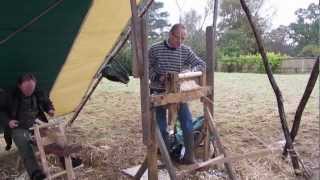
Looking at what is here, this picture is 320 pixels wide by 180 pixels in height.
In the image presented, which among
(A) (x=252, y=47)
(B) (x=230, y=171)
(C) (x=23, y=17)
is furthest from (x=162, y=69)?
(A) (x=252, y=47)

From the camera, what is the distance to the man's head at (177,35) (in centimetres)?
381

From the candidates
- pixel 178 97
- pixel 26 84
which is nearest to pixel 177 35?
pixel 178 97

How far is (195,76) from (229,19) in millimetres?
21547

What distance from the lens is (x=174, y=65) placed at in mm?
3949

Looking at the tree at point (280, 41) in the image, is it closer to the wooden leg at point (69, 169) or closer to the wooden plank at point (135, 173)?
the wooden plank at point (135, 173)

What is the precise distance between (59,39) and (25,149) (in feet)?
4.43

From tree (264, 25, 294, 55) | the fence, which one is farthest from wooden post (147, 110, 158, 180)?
tree (264, 25, 294, 55)

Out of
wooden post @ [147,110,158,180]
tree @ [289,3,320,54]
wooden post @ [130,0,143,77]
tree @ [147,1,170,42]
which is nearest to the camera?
wooden post @ [130,0,143,77]

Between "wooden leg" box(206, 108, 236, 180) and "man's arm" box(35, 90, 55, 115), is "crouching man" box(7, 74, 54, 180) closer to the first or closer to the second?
"man's arm" box(35, 90, 55, 115)

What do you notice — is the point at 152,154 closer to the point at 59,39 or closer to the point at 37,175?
the point at 37,175

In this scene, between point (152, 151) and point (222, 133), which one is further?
point (222, 133)

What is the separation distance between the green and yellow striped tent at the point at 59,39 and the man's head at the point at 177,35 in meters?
1.05

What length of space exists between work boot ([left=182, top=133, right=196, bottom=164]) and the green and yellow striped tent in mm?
1764

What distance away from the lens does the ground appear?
4.20 m
